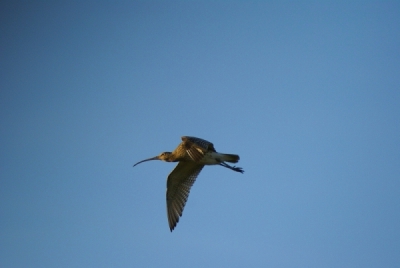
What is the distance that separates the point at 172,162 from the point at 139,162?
202cm

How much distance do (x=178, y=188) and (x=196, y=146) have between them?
2.29 metres

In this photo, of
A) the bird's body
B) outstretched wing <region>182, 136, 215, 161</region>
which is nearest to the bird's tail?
the bird's body

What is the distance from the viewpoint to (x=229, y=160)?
15219 mm

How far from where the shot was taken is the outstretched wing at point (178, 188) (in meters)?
16.1

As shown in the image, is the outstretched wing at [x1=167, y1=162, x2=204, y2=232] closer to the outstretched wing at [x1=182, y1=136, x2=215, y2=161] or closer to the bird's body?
the bird's body

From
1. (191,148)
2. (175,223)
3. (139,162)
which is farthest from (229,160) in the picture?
(139,162)

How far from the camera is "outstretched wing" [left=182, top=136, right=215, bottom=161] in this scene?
46.5 feet

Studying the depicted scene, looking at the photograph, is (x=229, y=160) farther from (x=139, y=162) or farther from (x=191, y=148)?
(x=139, y=162)

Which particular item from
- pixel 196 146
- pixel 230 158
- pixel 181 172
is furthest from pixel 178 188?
pixel 196 146

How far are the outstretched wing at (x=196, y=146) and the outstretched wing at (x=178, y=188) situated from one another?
53.6 inches

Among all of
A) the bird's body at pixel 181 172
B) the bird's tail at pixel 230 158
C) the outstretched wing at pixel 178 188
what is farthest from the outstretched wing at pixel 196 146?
the outstretched wing at pixel 178 188

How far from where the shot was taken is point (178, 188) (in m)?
16.3

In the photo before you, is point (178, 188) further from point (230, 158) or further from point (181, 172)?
point (230, 158)

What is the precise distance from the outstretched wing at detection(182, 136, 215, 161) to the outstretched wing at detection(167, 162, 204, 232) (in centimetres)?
136
